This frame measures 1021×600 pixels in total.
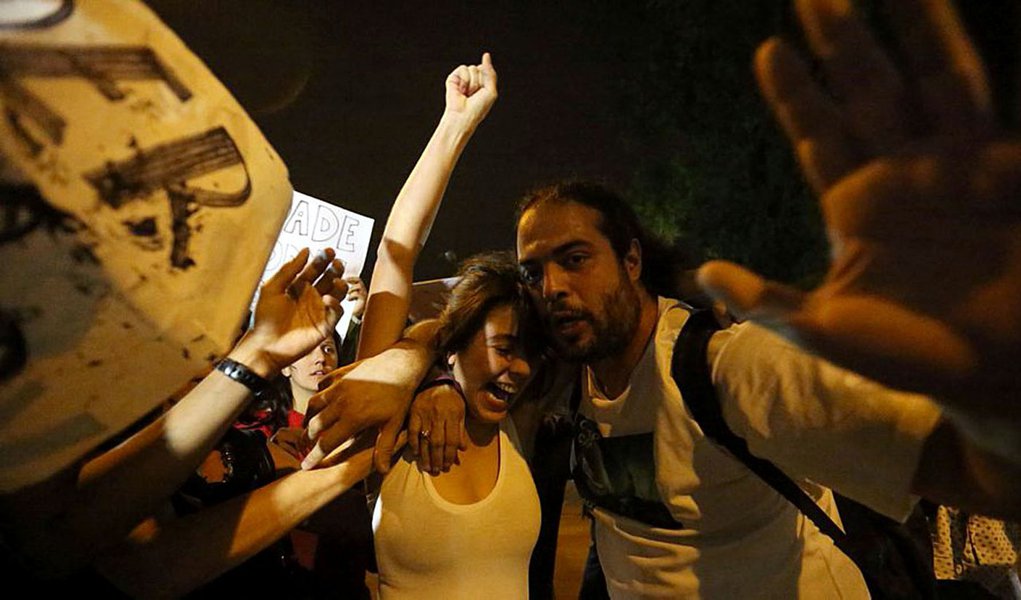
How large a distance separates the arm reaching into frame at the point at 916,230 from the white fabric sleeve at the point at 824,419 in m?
0.21

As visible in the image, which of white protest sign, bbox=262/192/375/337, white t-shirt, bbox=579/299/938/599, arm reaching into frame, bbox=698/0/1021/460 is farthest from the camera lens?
white protest sign, bbox=262/192/375/337

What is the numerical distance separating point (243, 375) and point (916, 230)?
1.03 meters

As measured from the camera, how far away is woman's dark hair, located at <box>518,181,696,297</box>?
7.72ft

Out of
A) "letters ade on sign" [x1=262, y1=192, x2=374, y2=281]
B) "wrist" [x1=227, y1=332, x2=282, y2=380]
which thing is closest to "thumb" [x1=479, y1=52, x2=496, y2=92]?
"wrist" [x1=227, y1=332, x2=282, y2=380]

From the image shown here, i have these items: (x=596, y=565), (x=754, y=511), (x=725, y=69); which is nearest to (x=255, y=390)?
(x=754, y=511)

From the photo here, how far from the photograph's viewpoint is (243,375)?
4.09 feet

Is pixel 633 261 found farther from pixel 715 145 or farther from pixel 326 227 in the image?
pixel 715 145

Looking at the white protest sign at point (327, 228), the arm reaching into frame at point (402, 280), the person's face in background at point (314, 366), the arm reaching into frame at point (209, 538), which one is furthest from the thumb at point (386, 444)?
the white protest sign at point (327, 228)

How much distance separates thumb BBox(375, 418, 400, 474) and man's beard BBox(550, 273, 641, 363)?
55 centimetres

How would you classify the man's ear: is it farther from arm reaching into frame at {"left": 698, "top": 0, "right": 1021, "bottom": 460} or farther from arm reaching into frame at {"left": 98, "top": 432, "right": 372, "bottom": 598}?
arm reaching into frame at {"left": 698, "top": 0, "right": 1021, "bottom": 460}

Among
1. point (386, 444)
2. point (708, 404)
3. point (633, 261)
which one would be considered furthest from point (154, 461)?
point (633, 261)

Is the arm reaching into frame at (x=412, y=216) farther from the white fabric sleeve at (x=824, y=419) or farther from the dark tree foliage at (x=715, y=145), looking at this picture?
the dark tree foliage at (x=715, y=145)

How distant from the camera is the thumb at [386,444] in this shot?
1.80m

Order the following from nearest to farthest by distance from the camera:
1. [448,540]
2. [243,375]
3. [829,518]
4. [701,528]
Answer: [243,375]
[829,518]
[701,528]
[448,540]
